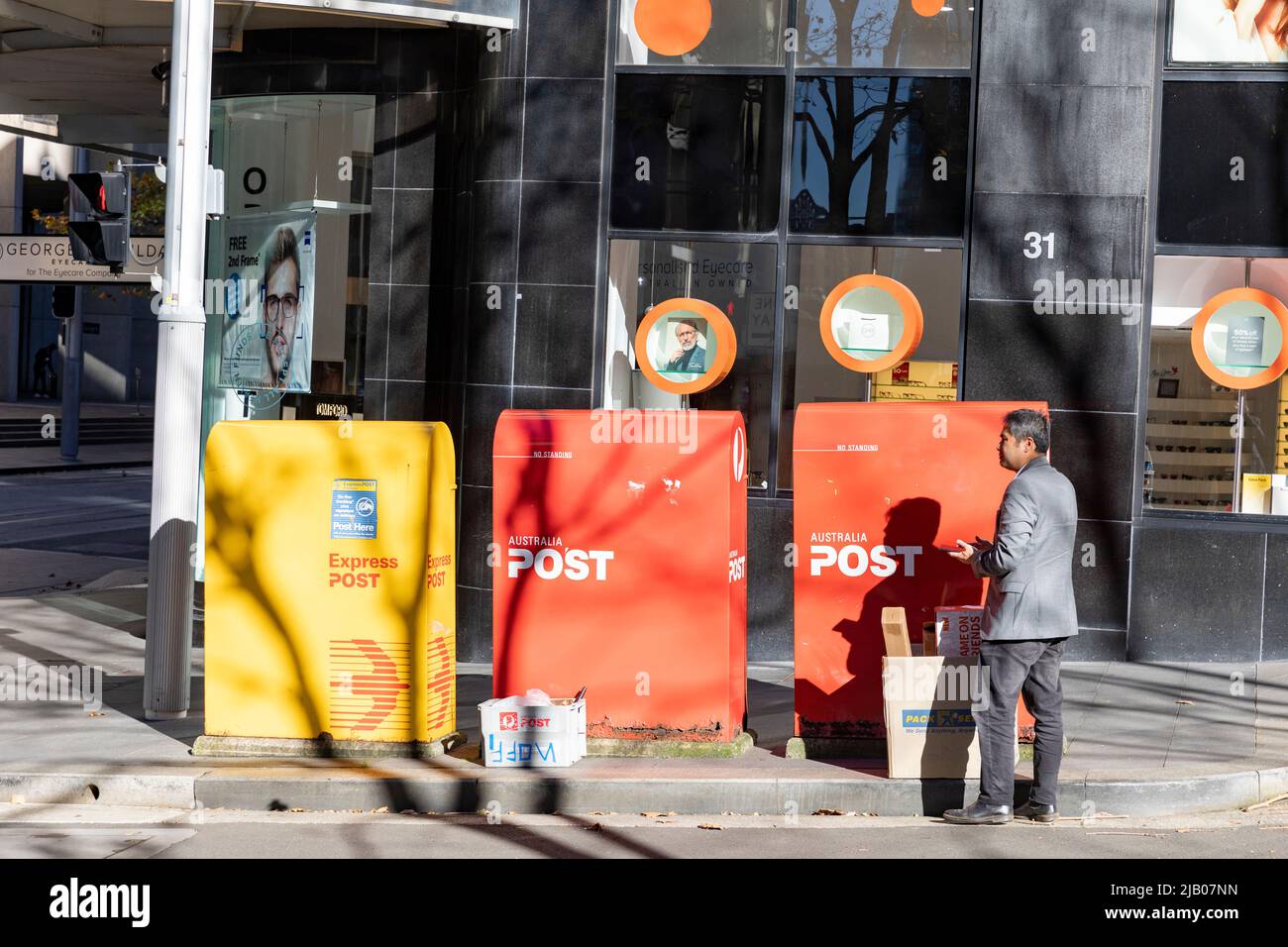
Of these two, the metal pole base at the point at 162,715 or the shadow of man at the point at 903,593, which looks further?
the metal pole base at the point at 162,715

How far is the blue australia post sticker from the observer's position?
7.96m

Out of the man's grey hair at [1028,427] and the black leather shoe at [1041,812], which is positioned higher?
Result: the man's grey hair at [1028,427]

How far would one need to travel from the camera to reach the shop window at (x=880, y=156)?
11258 mm

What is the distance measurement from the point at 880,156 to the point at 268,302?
17.5 ft

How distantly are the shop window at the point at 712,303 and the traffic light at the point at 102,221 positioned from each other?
381cm

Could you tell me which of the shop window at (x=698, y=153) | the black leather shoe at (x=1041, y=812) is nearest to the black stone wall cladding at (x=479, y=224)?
the shop window at (x=698, y=153)

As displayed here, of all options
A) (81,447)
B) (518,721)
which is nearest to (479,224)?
(518,721)

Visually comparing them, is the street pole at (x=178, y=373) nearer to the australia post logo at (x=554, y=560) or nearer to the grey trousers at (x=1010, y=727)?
the australia post logo at (x=554, y=560)

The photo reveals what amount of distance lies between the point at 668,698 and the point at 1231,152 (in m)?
6.34

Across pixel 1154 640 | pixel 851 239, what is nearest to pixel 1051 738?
pixel 1154 640

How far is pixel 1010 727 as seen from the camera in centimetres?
705

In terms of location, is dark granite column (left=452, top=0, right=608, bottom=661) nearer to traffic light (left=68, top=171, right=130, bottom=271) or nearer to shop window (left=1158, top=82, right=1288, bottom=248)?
traffic light (left=68, top=171, right=130, bottom=271)

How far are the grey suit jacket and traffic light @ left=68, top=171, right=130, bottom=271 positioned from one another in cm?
585
